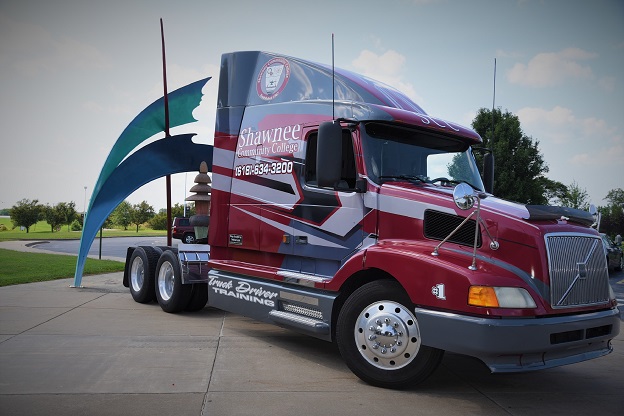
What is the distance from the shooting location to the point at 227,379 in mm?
5199

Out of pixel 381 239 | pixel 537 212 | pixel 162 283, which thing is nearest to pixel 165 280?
pixel 162 283

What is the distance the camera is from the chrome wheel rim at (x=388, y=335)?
15.8 ft

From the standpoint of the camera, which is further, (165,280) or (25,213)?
(25,213)

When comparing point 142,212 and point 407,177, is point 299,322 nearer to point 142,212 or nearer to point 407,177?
point 407,177

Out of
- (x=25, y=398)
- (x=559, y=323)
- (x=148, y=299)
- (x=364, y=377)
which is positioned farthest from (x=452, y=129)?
(x=148, y=299)

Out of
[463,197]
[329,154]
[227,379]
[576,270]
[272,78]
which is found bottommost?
[227,379]

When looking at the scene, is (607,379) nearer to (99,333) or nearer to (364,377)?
(364,377)

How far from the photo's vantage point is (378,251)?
16.7 feet

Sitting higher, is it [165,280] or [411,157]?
[411,157]

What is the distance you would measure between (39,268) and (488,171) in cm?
1403

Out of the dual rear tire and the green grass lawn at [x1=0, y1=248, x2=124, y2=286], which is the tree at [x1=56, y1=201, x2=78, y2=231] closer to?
the green grass lawn at [x1=0, y1=248, x2=124, y2=286]

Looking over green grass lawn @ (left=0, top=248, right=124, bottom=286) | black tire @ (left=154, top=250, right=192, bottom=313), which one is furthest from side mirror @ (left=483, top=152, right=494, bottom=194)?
green grass lawn @ (left=0, top=248, right=124, bottom=286)

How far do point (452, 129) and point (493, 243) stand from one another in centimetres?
188

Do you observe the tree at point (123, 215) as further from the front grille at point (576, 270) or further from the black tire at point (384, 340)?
the front grille at point (576, 270)
